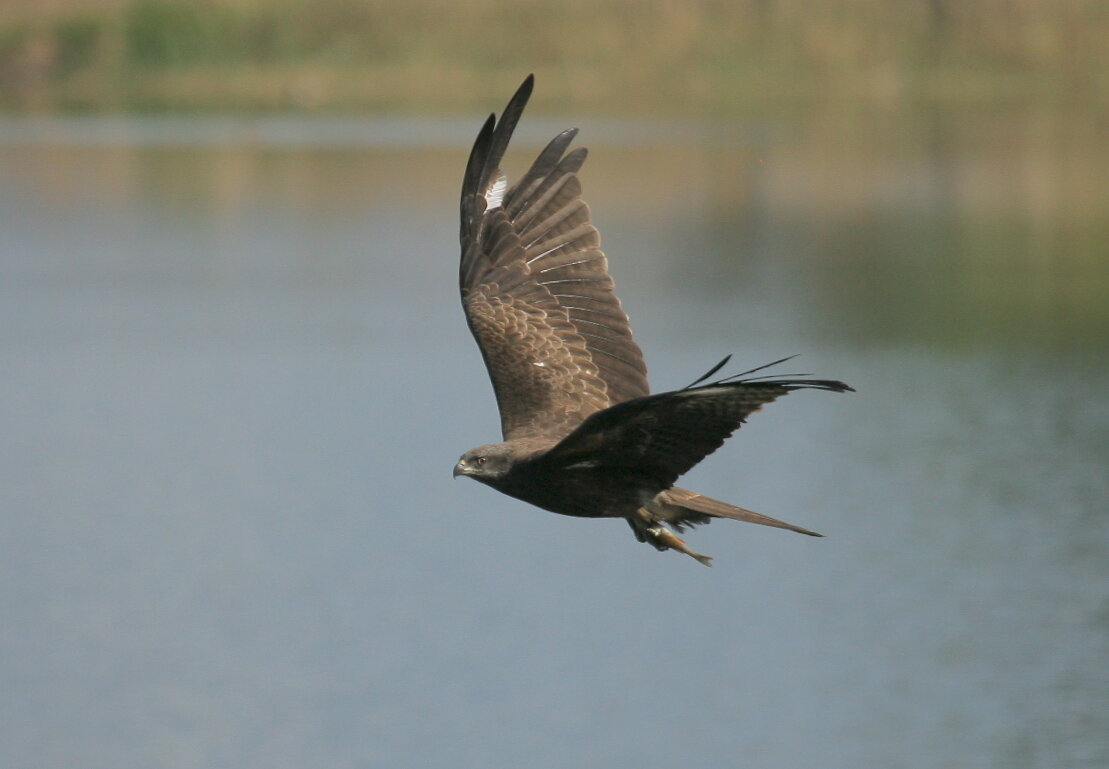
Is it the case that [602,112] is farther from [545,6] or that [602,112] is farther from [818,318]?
[818,318]

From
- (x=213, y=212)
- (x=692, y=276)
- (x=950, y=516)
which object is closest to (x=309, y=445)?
(x=950, y=516)

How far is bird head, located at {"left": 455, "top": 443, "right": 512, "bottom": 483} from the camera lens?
24.1ft

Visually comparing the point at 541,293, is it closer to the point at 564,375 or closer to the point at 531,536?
the point at 564,375

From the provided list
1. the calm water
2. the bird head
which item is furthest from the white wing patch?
the calm water

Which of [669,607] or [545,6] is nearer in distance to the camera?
[669,607]

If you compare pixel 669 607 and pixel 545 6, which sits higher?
pixel 545 6

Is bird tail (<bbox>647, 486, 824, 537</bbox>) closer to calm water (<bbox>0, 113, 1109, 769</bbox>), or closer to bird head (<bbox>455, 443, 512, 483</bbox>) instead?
bird head (<bbox>455, 443, 512, 483</bbox>)

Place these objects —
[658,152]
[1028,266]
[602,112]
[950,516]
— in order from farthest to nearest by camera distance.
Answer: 1. [602,112]
2. [658,152]
3. [1028,266]
4. [950,516]

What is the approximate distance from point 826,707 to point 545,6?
55451mm

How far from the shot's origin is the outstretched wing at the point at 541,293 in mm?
8531

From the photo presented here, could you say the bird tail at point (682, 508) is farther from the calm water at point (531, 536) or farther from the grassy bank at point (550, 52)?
the grassy bank at point (550, 52)

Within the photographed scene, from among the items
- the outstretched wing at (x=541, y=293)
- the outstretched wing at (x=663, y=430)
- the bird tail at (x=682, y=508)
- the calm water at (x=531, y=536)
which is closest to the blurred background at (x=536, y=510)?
the calm water at (x=531, y=536)

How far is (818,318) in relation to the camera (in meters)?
29.1

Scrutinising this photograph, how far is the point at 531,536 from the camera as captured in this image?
63.7ft
